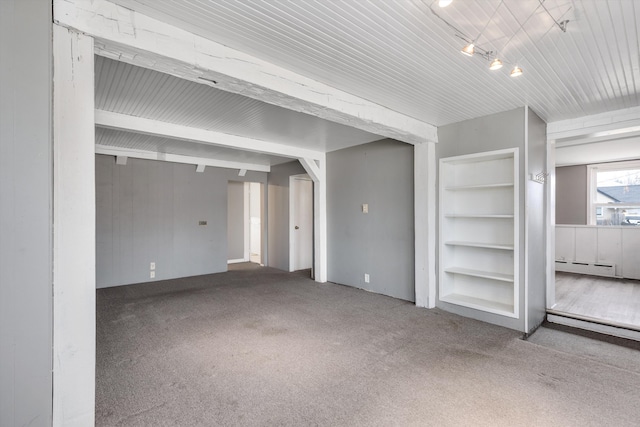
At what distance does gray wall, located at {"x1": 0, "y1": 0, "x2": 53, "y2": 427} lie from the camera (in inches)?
52.0

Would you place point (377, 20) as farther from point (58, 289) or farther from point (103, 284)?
point (103, 284)

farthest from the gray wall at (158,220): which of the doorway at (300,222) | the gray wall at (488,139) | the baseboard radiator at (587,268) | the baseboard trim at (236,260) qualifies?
the baseboard radiator at (587,268)

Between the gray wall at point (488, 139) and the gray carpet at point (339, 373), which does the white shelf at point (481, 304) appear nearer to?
the gray wall at point (488, 139)

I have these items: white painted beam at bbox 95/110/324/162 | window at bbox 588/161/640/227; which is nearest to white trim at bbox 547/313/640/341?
window at bbox 588/161/640/227

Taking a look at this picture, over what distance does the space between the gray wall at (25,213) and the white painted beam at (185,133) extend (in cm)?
237

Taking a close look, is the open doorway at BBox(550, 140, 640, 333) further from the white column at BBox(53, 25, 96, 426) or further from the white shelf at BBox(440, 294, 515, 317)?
the white column at BBox(53, 25, 96, 426)

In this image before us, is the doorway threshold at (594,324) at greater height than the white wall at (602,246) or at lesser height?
lesser

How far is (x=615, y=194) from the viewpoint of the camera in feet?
20.3

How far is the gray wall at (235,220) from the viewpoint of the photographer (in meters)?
8.01

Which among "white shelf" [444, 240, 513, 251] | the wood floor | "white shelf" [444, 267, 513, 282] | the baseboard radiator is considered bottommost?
the wood floor

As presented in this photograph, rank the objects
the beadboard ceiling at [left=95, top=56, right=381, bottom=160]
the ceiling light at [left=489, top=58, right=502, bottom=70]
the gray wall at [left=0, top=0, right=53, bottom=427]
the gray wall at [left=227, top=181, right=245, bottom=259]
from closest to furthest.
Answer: the gray wall at [left=0, top=0, right=53, bottom=427]
the ceiling light at [left=489, top=58, right=502, bottom=70]
the beadboard ceiling at [left=95, top=56, right=381, bottom=160]
the gray wall at [left=227, top=181, right=245, bottom=259]

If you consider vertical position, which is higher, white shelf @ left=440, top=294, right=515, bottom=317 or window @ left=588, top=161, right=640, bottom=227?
window @ left=588, top=161, right=640, bottom=227

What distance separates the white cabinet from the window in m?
4.21

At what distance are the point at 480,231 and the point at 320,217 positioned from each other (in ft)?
8.78
